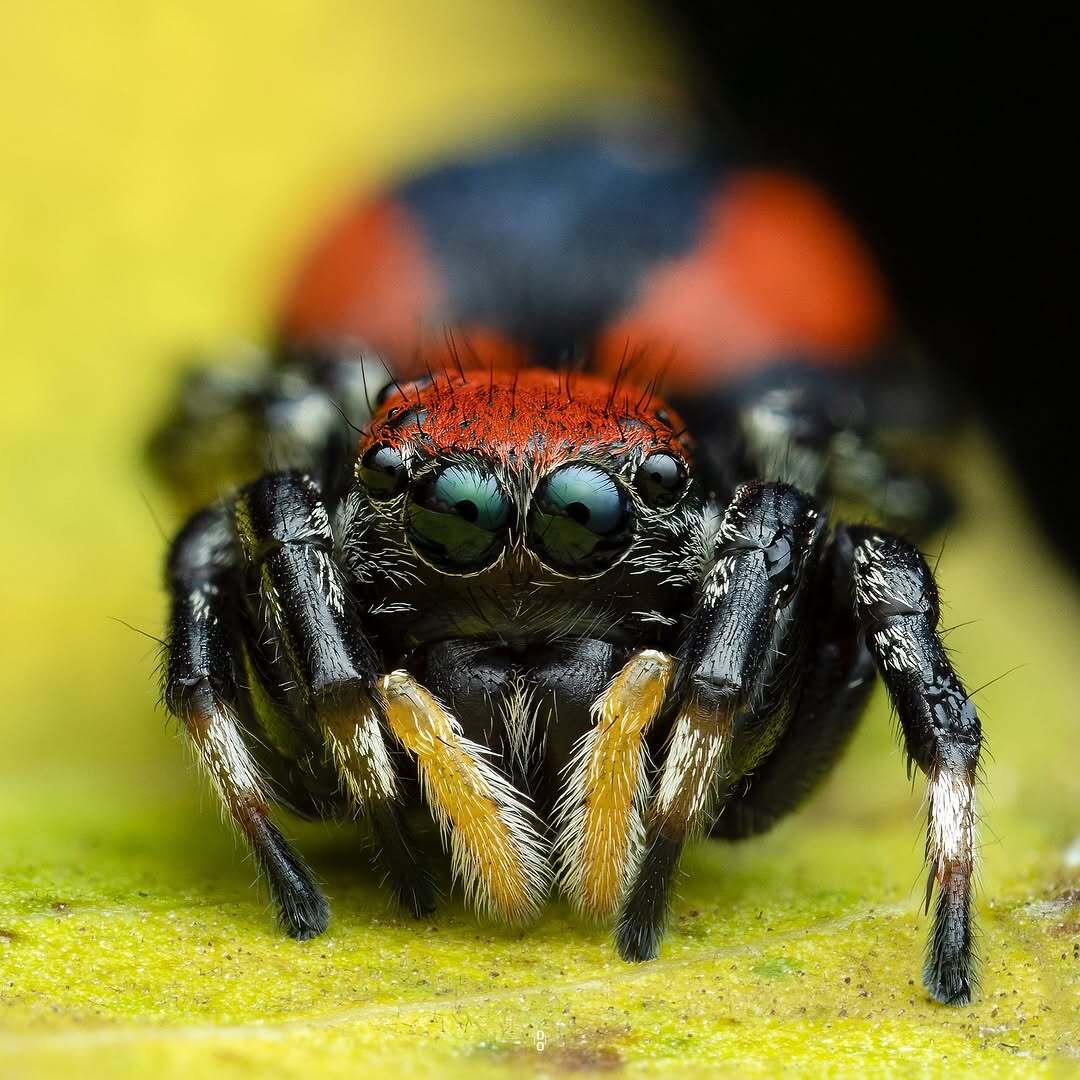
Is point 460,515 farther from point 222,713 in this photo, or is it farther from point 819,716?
point 819,716

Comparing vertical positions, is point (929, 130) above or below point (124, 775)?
above

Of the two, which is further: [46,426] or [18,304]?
[18,304]

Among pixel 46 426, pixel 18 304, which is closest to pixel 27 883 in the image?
pixel 46 426

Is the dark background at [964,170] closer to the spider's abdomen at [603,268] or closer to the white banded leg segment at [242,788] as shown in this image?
the spider's abdomen at [603,268]

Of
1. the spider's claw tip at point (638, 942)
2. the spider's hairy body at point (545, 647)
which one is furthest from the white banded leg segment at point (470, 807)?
the spider's claw tip at point (638, 942)

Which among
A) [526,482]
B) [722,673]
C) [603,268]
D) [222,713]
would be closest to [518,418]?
[526,482]

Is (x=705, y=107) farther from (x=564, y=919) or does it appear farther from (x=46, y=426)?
(x=564, y=919)
